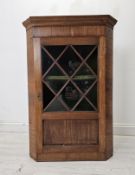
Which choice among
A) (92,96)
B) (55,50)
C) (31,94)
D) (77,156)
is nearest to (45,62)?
(55,50)

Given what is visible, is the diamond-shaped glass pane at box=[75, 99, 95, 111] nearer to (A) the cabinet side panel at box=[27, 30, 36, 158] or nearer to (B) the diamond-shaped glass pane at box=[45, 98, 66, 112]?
(B) the diamond-shaped glass pane at box=[45, 98, 66, 112]

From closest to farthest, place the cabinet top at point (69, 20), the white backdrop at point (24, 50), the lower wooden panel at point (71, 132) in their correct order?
1. the cabinet top at point (69, 20)
2. the lower wooden panel at point (71, 132)
3. the white backdrop at point (24, 50)

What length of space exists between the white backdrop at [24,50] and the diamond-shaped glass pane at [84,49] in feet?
1.80

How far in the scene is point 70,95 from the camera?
1.38 metres

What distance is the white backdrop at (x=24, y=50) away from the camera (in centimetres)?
182

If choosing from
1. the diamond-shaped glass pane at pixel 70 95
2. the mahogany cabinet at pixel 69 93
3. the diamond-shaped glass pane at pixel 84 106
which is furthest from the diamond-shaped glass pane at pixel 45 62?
the diamond-shaped glass pane at pixel 84 106

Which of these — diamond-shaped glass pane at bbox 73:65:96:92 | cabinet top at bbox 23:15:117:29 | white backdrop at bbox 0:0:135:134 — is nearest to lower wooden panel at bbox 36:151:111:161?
diamond-shaped glass pane at bbox 73:65:96:92

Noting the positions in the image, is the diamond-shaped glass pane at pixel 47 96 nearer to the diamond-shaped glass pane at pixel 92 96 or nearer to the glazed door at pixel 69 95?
the glazed door at pixel 69 95

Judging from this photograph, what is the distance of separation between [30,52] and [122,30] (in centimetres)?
77

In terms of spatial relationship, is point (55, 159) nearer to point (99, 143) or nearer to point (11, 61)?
point (99, 143)

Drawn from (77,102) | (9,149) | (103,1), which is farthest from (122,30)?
(9,149)

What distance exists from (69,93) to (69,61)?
0.55 feet

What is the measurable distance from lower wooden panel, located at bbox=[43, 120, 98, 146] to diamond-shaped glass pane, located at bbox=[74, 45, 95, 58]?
1.16 ft

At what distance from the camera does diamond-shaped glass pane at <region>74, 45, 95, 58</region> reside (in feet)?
4.39
